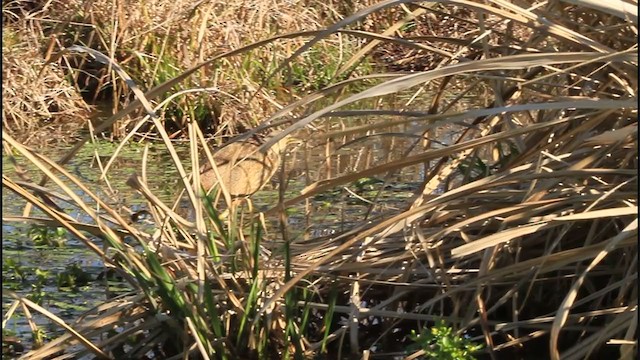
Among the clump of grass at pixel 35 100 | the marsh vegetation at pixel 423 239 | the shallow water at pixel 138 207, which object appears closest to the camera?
the marsh vegetation at pixel 423 239

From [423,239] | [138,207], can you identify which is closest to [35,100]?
[138,207]

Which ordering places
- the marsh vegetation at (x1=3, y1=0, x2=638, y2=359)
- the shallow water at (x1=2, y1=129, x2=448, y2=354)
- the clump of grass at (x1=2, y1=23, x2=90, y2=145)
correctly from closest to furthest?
the marsh vegetation at (x1=3, y1=0, x2=638, y2=359)
the shallow water at (x1=2, y1=129, x2=448, y2=354)
the clump of grass at (x1=2, y1=23, x2=90, y2=145)

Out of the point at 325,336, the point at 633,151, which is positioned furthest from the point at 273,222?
the point at 633,151

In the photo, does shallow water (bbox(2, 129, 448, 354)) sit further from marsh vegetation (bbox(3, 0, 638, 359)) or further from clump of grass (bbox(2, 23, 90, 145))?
clump of grass (bbox(2, 23, 90, 145))

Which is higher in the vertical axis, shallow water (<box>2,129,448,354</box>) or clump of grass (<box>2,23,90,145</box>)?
clump of grass (<box>2,23,90,145</box>)

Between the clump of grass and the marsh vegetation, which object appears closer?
the marsh vegetation

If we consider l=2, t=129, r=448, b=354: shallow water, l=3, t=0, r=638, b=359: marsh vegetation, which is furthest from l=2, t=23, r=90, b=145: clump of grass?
l=3, t=0, r=638, b=359: marsh vegetation

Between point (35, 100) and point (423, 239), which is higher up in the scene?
point (35, 100)

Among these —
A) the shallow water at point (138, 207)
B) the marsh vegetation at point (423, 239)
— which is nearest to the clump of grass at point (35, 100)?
the shallow water at point (138, 207)

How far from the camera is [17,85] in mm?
6105

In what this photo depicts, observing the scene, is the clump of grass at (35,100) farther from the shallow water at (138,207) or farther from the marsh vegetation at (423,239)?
the marsh vegetation at (423,239)

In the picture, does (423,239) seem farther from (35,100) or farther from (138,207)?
(35,100)

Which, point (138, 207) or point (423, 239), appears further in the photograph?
point (138, 207)

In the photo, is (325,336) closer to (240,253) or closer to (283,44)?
(240,253)
